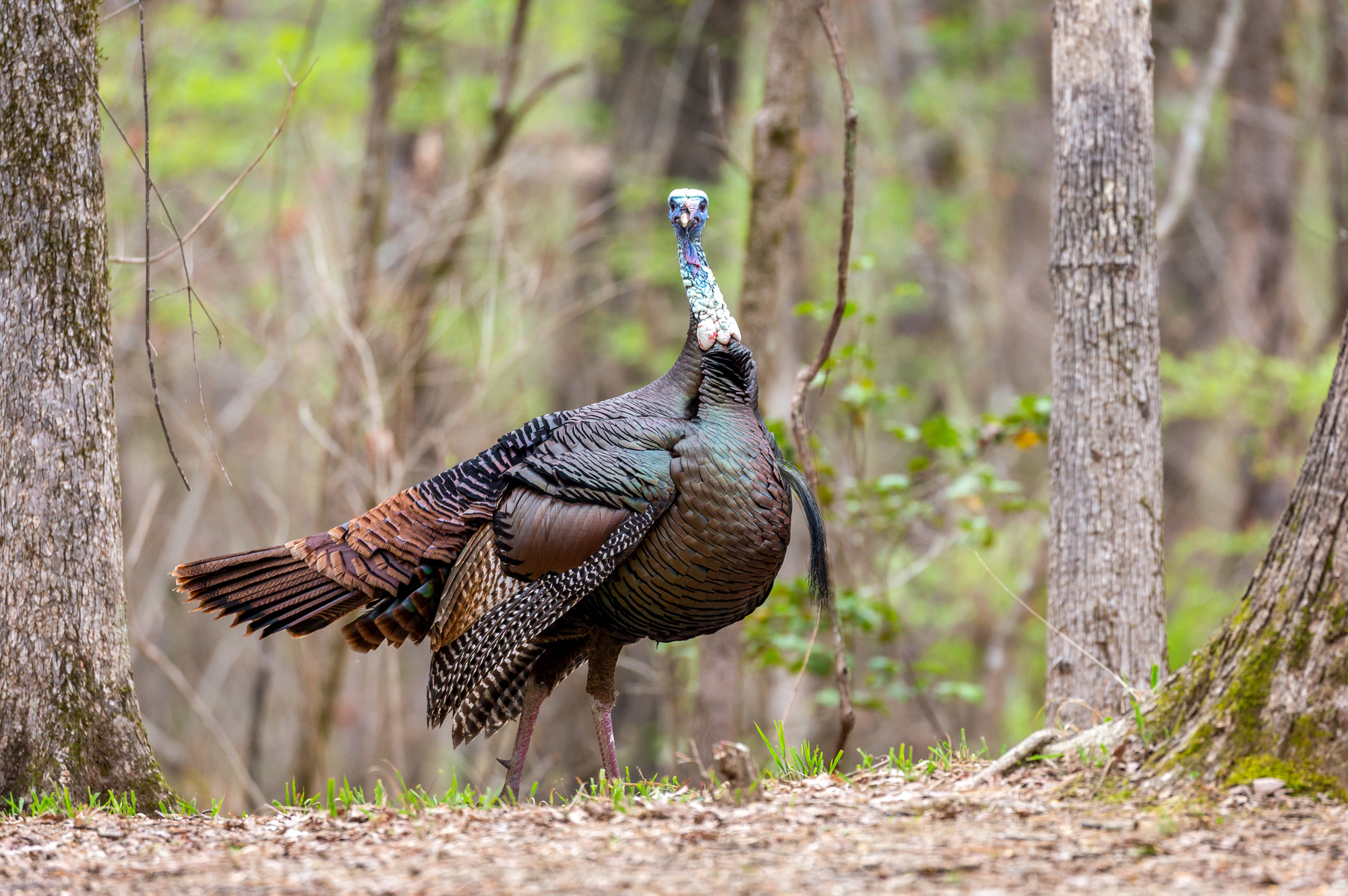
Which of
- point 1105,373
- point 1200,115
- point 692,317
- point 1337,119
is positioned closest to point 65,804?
point 692,317

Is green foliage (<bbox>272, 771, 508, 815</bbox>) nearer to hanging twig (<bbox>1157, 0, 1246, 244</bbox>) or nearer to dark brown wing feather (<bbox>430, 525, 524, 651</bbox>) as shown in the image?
dark brown wing feather (<bbox>430, 525, 524, 651</bbox>)

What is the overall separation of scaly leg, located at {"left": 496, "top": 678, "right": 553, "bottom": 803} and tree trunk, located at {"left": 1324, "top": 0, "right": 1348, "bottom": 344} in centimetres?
940

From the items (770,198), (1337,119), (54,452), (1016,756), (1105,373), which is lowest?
(1016,756)

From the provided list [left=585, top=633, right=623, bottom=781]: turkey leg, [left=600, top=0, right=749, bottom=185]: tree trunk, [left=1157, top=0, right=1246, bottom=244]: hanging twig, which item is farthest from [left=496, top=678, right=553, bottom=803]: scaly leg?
[left=1157, top=0, right=1246, bottom=244]: hanging twig

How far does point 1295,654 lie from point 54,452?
3.93 meters

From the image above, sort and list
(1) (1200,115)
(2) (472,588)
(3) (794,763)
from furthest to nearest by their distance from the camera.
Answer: (1) (1200,115) → (2) (472,588) → (3) (794,763)

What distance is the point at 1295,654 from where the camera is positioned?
326 centimetres

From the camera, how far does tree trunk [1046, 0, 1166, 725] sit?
4820 mm

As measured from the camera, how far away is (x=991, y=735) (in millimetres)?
10875

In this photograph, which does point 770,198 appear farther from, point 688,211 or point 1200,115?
point 1200,115

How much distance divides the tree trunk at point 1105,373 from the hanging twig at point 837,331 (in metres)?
0.89

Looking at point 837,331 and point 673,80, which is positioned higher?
point 673,80

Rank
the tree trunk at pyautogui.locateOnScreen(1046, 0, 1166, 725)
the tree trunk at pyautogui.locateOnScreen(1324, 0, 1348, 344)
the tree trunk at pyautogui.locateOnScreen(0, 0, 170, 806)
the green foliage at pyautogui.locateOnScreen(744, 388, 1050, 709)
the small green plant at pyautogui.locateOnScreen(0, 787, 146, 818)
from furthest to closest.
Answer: the tree trunk at pyautogui.locateOnScreen(1324, 0, 1348, 344) < the green foliage at pyautogui.locateOnScreen(744, 388, 1050, 709) < the tree trunk at pyautogui.locateOnScreen(1046, 0, 1166, 725) < the tree trunk at pyautogui.locateOnScreen(0, 0, 170, 806) < the small green plant at pyautogui.locateOnScreen(0, 787, 146, 818)

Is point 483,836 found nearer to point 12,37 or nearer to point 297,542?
point 297,542
